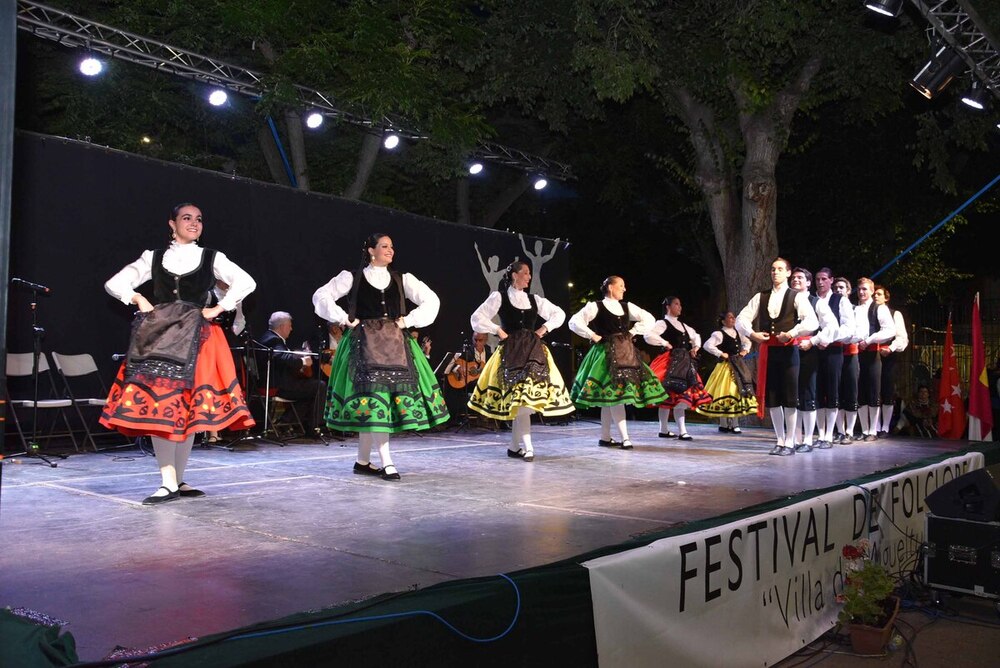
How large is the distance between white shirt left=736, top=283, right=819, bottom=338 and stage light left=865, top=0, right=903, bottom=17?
94.8 inches

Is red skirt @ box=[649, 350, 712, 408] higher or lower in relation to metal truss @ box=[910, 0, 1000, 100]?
lower

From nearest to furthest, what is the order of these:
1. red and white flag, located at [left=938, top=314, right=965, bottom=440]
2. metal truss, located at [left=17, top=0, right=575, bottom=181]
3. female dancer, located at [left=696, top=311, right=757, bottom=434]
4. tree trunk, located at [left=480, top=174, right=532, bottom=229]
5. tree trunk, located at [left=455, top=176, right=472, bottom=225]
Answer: metal truss, located at [left=17, top=0, right=575, bottom=181]
female dancer, located at [left=696, top=311, right=757, bottom=434]
red and white flag, located at [left=938, top=314, right=965, bottom=440]
tree trunk, located at [left=455, top=176, right=472, bottom=225]
tree trunk, located at [left=480, top=174, right=532, bottom=229]

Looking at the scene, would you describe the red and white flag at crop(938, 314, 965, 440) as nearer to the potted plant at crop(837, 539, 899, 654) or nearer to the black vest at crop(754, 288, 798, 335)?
the black vest at crop(754, 288, 798, 335)

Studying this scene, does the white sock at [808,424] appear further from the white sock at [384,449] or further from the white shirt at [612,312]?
the white sock at [384,449]

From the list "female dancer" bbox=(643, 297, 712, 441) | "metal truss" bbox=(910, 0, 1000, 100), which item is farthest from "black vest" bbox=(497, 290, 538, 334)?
"metal truss" bbox=(910, 0, 1000, 100)

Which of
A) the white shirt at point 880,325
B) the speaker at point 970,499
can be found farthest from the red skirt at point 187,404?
the white shirt at point 880,325

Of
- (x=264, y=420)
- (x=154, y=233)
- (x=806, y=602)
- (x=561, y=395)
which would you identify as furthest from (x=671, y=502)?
(x=154, y=233)

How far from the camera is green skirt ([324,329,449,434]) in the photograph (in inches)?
224

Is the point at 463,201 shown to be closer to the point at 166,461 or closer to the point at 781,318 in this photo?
the point at 781,318

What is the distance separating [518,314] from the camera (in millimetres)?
7465

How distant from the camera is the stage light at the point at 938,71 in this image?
869cm

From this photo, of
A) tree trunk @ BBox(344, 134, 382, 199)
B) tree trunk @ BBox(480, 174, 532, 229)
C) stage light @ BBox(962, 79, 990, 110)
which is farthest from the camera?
tree trunk @ BBox(480, 174, 532, 229)

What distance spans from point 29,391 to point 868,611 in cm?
688

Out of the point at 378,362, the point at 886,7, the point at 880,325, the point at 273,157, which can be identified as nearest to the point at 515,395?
the point at 378,362
